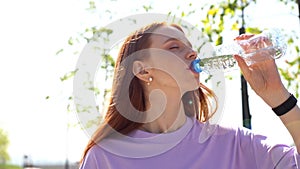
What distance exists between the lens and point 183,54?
224 cm

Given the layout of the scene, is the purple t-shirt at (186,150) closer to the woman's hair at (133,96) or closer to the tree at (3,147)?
the woman's hair at (133,96)

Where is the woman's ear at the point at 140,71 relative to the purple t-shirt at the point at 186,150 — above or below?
above

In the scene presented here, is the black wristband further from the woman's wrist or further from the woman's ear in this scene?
the woman's ear

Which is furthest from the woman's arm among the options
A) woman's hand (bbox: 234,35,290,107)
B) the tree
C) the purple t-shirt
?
the tree

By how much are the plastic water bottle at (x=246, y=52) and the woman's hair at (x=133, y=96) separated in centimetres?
14

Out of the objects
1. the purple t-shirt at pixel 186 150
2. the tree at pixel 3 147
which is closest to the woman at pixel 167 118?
the purple t-shirt at pixel 186 150

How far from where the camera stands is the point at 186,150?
2.23m

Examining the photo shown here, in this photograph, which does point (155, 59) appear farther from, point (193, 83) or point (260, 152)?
point (260, 152)

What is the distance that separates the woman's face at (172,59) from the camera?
2211 mm

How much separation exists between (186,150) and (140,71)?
0.38 metres

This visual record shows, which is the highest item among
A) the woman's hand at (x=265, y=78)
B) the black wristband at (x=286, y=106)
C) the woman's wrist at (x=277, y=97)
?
the woman's hand at (x=265, y=78)

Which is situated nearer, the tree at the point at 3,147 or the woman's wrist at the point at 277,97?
the woman's wrist at the point at 277,97

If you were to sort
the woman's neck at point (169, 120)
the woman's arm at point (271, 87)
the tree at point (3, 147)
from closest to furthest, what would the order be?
the woman's arm at point (271, 87), the woman's neck at point (169, 120), the tree at point (3, 147)

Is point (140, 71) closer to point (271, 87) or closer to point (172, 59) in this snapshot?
point (172, 59)
